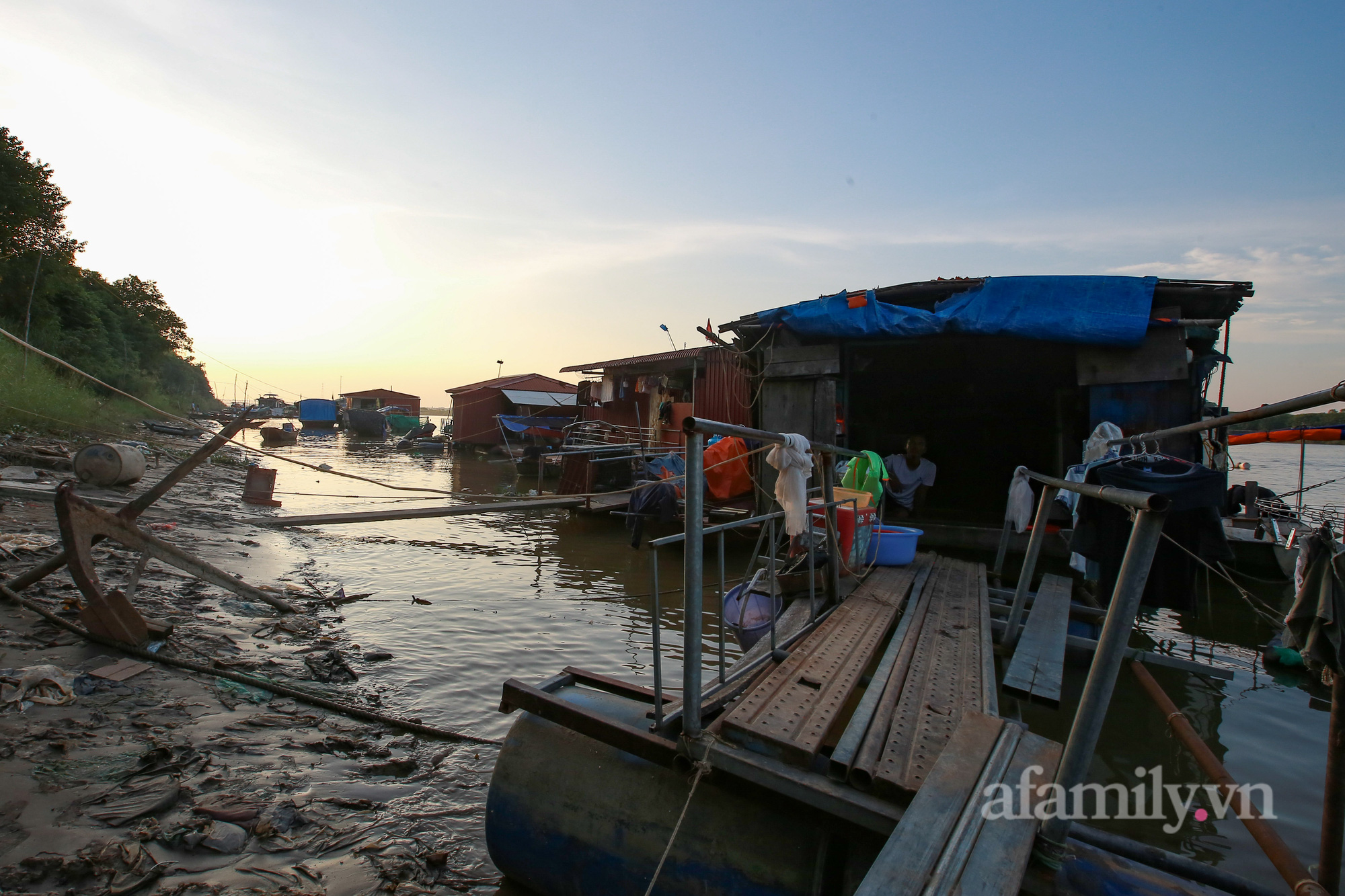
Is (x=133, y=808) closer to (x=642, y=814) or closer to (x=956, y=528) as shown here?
(x=642, y=814)

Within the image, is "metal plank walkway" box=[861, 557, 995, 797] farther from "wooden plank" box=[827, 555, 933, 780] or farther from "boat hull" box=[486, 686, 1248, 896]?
"boat hull" box=[486, 686, 1248, 896]

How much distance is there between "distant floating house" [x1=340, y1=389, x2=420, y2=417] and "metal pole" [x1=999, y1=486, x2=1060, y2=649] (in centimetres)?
5120

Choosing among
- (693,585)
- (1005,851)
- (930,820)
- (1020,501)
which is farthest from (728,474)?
(1005,851)

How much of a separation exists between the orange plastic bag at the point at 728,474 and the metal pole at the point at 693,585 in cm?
855

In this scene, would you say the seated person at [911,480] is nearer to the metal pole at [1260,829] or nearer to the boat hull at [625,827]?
the metal pole at [1260,829]

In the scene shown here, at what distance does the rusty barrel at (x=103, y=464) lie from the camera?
11.5m

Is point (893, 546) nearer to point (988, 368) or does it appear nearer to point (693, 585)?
point (693, 585)

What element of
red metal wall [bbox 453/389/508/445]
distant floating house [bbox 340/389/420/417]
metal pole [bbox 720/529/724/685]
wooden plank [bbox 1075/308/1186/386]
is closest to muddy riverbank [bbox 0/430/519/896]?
metal pole [bbox 720/529/724/685]

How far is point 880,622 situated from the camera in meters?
4.53

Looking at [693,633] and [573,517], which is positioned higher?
[693,633]

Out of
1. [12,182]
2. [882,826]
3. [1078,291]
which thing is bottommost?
[882,826]

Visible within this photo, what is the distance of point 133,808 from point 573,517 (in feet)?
37.4

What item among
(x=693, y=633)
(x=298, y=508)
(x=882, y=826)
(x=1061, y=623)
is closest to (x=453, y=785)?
(x=693, y=633)

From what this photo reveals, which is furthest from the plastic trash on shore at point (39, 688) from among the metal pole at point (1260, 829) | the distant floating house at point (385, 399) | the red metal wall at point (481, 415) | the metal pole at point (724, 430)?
the distant floating house at point (385, 399)
